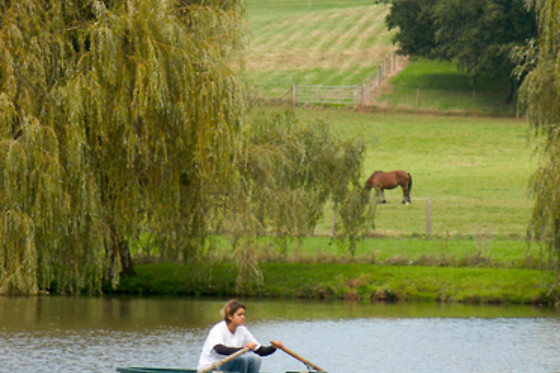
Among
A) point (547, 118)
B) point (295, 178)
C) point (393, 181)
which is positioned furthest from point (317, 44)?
point (547, 118)

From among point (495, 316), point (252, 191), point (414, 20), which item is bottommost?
point (495, 316)

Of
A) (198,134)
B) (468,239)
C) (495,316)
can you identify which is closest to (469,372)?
(495,316)

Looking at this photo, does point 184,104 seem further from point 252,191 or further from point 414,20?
point 414,20

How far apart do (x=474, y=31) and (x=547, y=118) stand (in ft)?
109

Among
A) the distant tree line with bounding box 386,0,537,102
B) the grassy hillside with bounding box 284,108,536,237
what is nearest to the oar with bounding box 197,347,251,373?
the grassy hillside with bounding box 284,108,536,237

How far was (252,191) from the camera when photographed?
24.9 meters

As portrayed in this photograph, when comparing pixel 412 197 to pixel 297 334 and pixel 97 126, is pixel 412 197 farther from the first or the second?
pixel 97 126

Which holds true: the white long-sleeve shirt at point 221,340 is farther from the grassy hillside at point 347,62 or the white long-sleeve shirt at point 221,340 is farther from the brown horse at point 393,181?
the grassy hillside at point 347,62

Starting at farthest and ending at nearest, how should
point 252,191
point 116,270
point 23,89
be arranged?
point 252,191, point 116,270, point 23,89

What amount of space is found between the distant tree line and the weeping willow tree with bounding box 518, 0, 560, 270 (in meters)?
30.4

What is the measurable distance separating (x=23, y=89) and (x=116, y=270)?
436cm

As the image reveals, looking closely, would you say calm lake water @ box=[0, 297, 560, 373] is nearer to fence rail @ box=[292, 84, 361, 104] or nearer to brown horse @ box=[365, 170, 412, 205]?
brown horse @ box=[365, 170, 412, 205]

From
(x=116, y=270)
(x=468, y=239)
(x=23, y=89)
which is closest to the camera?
(x=23, y=89)

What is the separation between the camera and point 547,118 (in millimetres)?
23625
